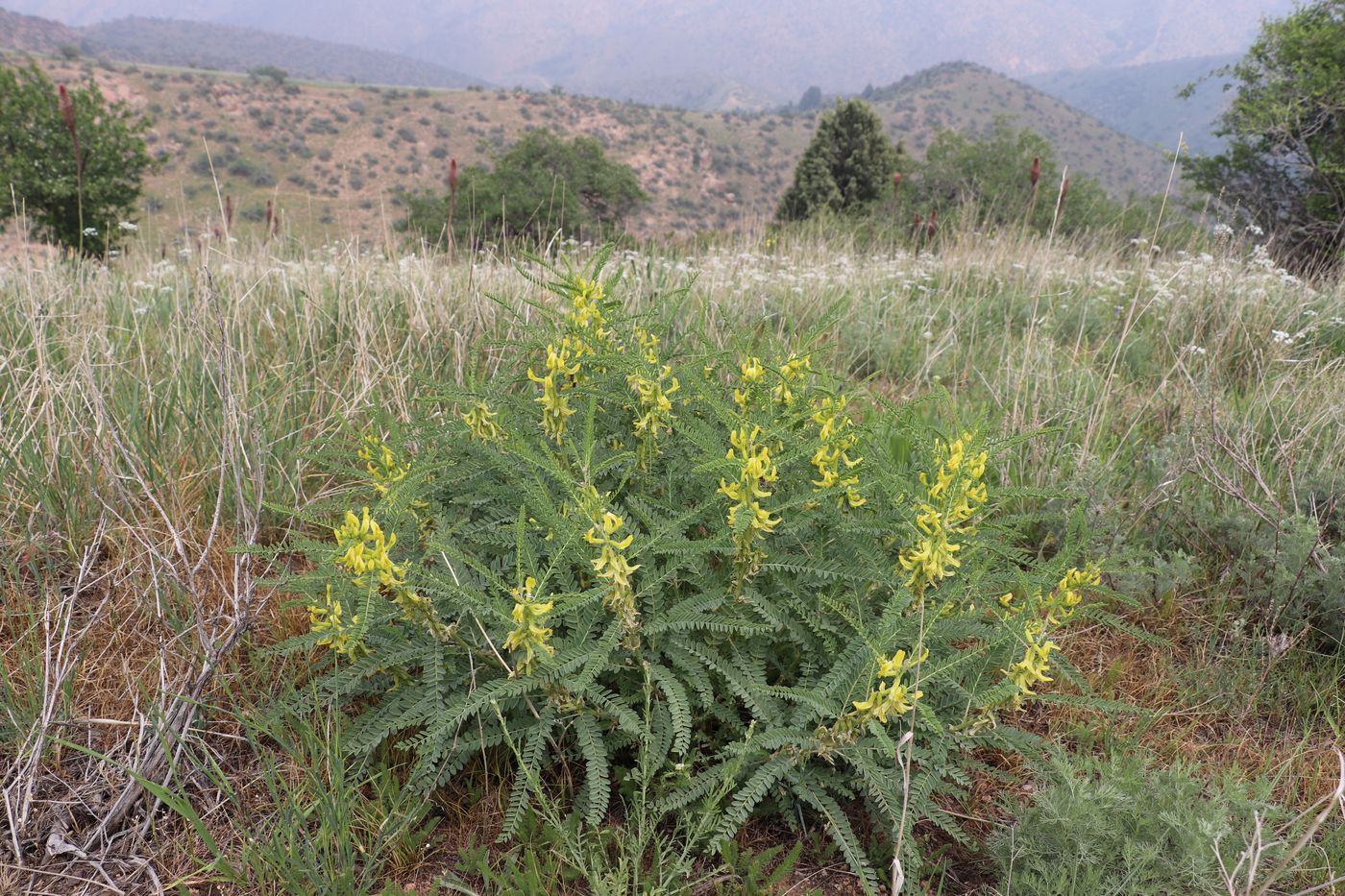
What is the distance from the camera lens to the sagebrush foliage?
4.13ft

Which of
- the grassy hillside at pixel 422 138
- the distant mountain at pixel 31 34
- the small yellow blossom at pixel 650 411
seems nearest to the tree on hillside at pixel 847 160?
the grassy hillside at pixel 422 138

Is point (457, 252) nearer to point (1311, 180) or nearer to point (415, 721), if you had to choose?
point (415, 721)

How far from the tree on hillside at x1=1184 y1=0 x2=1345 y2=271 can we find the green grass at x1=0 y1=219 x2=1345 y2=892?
29.7 ft

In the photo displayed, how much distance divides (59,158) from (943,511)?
71.6ft

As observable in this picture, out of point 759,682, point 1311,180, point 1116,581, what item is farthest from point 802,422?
point 1311,180

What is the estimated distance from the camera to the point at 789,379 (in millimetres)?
1638

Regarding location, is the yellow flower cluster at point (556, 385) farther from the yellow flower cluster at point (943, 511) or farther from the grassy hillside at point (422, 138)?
the grassy hillside at point (422, 138)

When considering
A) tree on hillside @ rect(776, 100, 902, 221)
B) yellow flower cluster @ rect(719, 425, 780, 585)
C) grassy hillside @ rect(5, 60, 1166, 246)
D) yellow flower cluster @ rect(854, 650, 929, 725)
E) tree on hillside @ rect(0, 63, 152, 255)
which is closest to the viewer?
yellow flower cluster @ rect(854, 650, 929, 725)

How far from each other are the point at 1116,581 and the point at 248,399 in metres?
3.06

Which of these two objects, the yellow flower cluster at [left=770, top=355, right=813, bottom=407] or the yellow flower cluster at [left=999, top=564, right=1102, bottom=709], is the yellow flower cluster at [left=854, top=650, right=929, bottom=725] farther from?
the yellow flower cluster at [left=770, top=355, right=813, bottom=407]

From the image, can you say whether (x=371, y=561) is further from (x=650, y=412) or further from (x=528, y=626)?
(x=650, y=412)

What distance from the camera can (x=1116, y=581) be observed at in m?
2.26

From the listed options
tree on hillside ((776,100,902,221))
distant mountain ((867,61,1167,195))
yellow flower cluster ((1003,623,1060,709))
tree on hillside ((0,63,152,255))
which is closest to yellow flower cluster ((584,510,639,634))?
yellow flower cluster ((1003,623,1060,709))

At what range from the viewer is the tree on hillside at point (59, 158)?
15469mm
